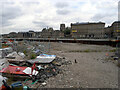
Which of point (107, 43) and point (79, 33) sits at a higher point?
point (79, 33)

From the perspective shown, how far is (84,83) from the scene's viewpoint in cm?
483

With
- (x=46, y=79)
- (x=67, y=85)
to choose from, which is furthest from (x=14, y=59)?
(x=67, y=85)

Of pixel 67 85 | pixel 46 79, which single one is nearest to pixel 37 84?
pixel 46 79

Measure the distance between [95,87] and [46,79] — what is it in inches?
102

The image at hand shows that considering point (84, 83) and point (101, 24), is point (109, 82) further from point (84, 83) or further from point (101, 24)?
point (101, 24)

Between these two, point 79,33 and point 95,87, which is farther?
point 79,33

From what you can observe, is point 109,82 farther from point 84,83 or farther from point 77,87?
point 77,87

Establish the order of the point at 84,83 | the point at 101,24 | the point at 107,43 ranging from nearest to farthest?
the point at 84,83
the point at 107,43
the point at 101,24

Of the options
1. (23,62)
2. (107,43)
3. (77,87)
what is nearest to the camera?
(77,87)

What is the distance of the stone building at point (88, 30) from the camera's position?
181 feet

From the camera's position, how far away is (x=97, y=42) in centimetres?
2738

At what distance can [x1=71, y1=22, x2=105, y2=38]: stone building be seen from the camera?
55119 millimetres

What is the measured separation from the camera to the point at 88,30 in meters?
58.2

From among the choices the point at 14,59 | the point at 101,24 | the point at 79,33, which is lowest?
the point at 14,59
